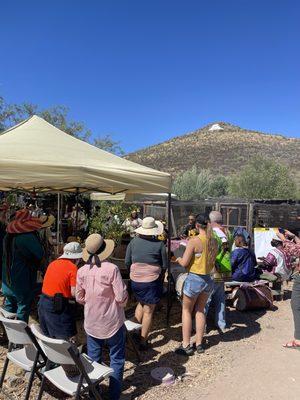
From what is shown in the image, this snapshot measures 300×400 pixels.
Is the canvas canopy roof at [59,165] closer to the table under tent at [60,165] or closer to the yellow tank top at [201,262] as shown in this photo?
the table under tent at [60,165]

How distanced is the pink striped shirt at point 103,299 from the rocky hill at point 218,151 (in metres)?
36.7

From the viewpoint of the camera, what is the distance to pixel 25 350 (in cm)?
396

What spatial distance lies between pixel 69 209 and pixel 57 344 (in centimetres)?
1424

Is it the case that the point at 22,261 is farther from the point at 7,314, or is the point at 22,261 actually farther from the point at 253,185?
the point at 253,185

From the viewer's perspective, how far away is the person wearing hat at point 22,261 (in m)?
4.69

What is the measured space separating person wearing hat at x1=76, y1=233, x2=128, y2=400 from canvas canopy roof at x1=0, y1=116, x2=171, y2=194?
5.42 feet

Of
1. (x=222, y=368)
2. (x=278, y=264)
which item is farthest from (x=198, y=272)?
(x=278, y=264)

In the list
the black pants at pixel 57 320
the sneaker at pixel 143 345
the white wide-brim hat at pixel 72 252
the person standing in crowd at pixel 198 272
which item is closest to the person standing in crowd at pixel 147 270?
the sneaker at pixel 143 345

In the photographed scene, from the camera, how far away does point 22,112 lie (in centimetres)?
2578

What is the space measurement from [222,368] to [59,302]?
7.14 ft

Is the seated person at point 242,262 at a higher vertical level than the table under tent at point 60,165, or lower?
lower

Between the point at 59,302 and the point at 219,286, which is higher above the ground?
the point at 59,302

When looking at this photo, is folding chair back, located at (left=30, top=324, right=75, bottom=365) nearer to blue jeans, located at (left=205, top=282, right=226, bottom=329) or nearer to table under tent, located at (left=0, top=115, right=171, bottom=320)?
table under tent, located at (left=0, top=115, right=171, bottom=320)

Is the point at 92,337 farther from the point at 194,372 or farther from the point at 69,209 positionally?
the point at 69,209
